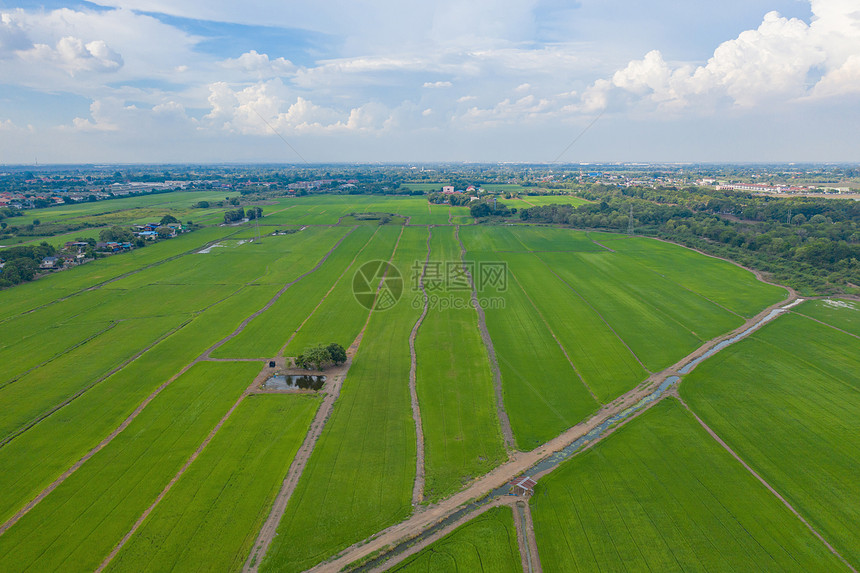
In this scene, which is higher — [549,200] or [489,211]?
[549,200]

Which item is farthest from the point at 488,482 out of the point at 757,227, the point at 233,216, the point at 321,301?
the point at 233,216

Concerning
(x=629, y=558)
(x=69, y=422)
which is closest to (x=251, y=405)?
(x=69, y=422)

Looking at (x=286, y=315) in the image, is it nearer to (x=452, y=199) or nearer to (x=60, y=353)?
(x=60, y=353)

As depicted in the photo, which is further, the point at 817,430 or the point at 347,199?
the point at 347,199

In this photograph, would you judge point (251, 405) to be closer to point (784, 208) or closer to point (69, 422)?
point (69, 422)

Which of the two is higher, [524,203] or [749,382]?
[524,203]

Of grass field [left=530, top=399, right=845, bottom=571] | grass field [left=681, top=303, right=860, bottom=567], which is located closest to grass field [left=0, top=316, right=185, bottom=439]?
grass field [left=530, top=399, right=845, bottom=571]
